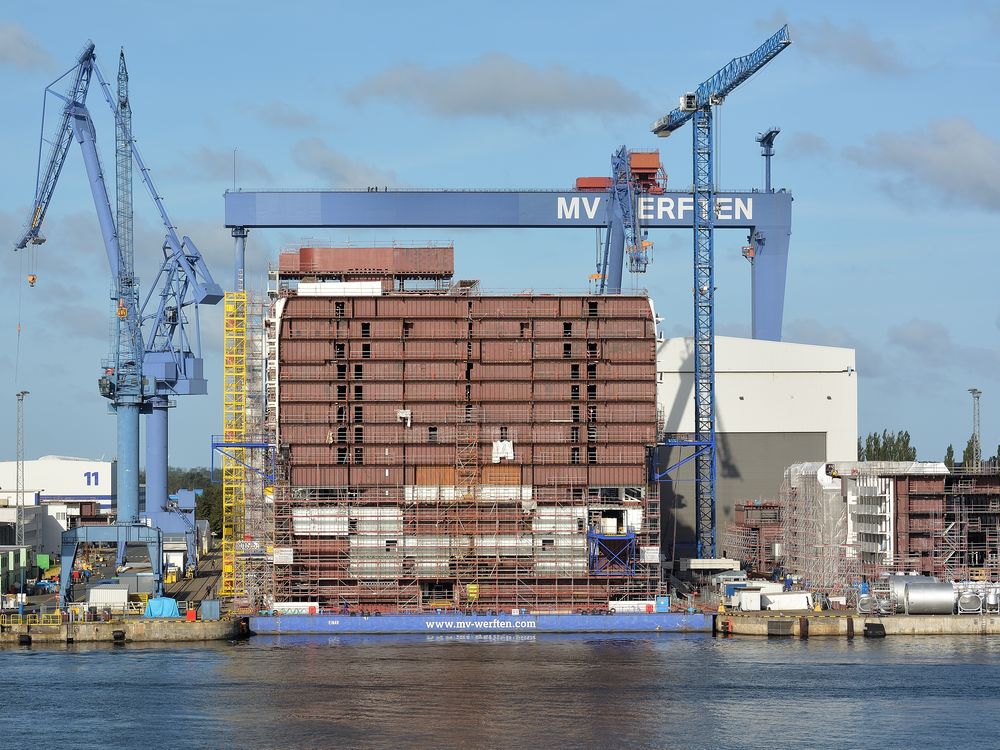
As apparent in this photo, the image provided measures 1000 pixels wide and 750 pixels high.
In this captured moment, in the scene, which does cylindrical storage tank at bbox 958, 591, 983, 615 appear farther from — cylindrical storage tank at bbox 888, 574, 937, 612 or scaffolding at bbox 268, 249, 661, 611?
scaffolding at bbox 268, 249, 661, 611

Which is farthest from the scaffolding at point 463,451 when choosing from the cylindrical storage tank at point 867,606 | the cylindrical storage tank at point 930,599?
the cylindrical storage tank at point 930,599

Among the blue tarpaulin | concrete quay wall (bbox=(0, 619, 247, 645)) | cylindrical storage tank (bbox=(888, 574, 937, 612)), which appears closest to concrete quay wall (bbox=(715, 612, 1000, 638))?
cylindrical storage tank (bbox=(888, 574, 937, 612))

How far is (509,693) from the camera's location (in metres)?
90.9

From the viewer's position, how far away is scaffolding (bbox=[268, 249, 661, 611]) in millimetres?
122750

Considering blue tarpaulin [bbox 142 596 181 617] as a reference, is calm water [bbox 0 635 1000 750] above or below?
below

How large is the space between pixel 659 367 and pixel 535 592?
43401 mm

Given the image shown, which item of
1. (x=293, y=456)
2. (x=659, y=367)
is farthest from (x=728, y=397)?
(x=293, y=456)

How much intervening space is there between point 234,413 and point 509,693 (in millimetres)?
58499

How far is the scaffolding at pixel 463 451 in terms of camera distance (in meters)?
→ 123

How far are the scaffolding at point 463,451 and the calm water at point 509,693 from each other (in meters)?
8.48

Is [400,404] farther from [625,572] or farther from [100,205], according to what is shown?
[100,205]

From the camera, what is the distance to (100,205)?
148 metres

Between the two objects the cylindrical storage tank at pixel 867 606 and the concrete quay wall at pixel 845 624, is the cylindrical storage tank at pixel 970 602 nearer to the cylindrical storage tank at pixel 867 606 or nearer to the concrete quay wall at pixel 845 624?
the concrete quay wall at pixel 845 624

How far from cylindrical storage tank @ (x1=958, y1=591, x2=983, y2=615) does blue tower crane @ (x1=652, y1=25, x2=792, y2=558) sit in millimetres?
28473
